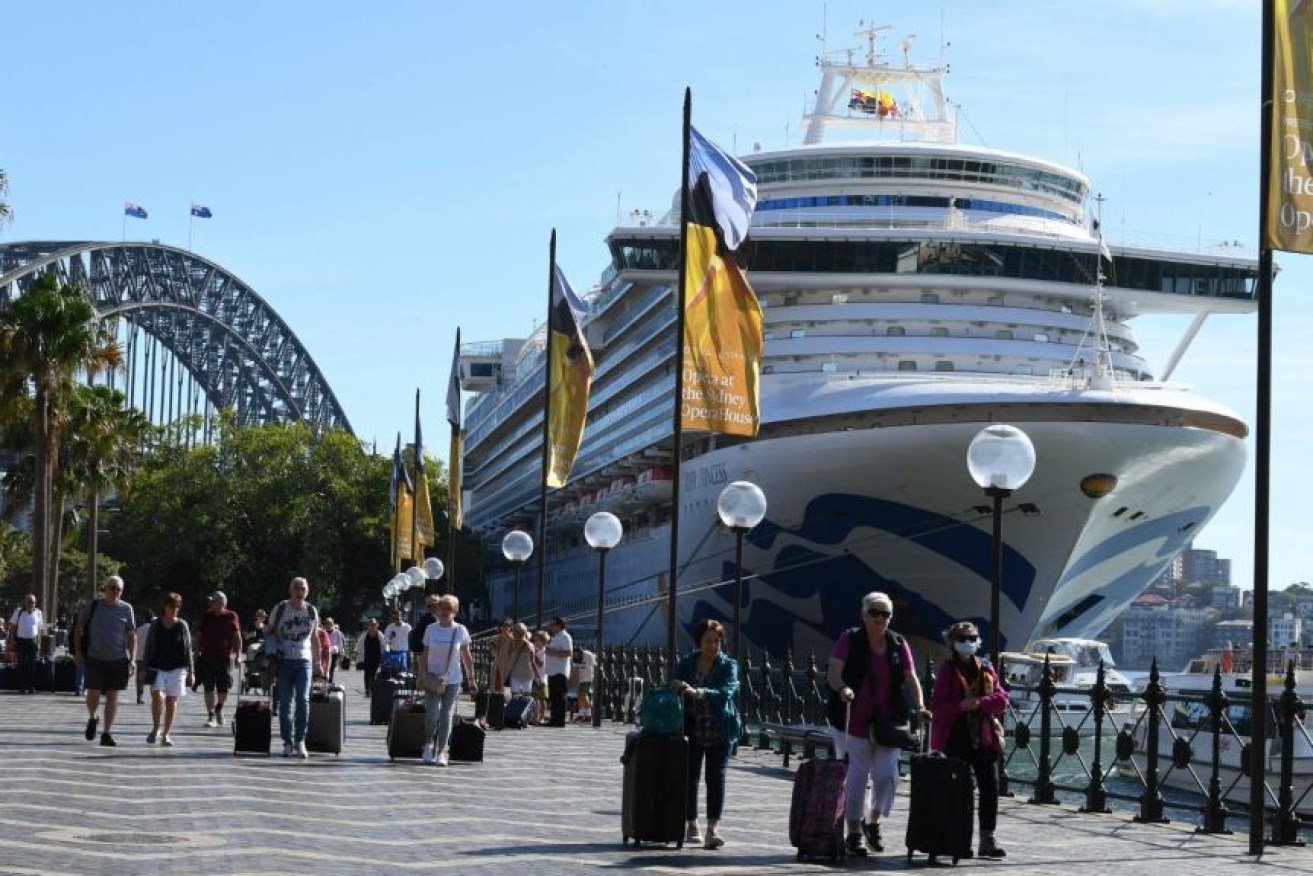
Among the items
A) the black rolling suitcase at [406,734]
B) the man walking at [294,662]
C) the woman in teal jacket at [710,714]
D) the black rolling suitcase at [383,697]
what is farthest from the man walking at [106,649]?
the woman in teal jacket at [710,714]

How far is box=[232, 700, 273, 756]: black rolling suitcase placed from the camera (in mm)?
20297

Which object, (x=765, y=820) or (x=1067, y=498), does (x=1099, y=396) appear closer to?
(x=1067, y=498)

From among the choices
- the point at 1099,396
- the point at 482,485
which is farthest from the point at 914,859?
the point at 482,485

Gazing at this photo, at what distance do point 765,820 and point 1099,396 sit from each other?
79.0ft

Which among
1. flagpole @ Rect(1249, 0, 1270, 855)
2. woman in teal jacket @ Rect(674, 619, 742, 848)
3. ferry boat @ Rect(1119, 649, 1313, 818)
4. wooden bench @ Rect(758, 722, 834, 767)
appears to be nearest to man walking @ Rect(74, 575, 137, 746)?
wooden bench @ Rect(758, 722, 834, 767)

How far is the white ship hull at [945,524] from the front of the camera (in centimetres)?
3962

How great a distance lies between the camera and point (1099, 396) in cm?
3878

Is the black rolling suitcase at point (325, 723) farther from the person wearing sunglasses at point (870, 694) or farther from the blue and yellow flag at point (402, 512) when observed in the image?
the blue and yellow flag at point (402, 512)

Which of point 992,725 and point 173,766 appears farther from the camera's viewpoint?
point 173,766

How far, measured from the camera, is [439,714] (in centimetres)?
2014

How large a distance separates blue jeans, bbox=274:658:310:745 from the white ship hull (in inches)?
826

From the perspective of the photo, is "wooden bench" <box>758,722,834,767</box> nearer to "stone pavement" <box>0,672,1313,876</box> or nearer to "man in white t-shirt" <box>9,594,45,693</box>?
"stone pavement" <box>0,672,1313,876</box>

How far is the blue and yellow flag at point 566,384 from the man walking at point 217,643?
6.57m

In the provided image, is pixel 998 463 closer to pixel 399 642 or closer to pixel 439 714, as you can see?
pixel 439 714
